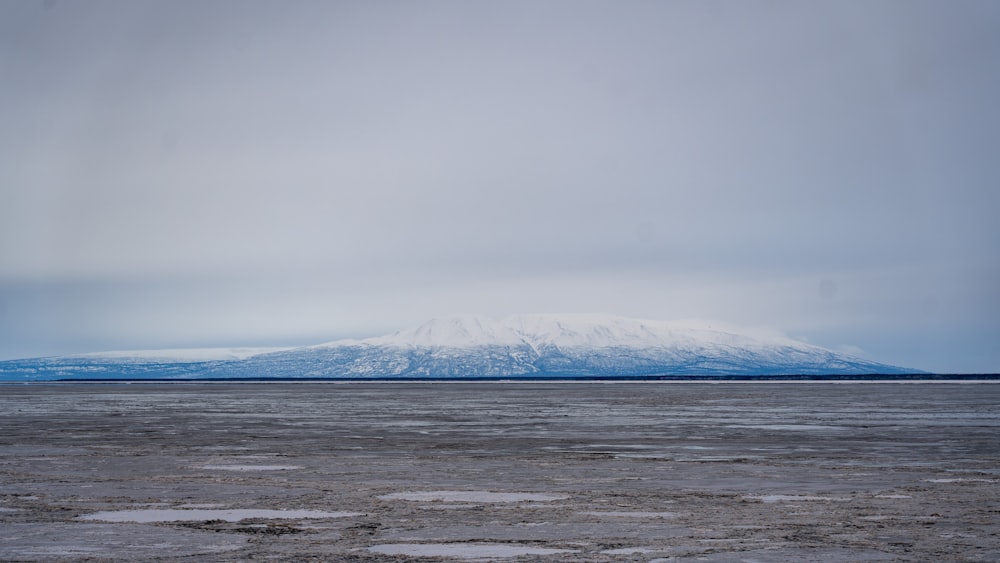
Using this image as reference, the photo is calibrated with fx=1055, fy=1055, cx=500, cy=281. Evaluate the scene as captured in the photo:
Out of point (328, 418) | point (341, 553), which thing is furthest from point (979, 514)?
point (328, 418)

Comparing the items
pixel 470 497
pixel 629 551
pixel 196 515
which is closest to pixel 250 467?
pixel 470 497

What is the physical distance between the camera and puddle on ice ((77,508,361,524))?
1423 cm

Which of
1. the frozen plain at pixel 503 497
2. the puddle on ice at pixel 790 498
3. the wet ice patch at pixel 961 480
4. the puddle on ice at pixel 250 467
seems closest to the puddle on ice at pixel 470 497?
the frozen plain at pixel 503 497

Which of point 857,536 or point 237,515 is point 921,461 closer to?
point 857,536

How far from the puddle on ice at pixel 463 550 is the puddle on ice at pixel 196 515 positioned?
2.74 metres

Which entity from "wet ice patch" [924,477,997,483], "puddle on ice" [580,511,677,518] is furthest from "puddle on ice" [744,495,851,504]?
"wet ice patch" [924,477,997,483]

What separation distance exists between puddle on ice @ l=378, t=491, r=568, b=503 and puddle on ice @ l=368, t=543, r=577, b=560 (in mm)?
4125

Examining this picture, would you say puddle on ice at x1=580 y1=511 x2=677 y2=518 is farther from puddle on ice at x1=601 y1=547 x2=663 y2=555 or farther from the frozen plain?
puddle on ice at x1=601 y1=547 x2=663 y2=555

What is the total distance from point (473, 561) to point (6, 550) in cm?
519

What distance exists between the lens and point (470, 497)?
16672mm

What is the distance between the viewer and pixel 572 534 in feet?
42.0

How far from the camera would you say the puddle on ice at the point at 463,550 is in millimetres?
11438

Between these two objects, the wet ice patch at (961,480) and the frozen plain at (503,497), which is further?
the wet ice patch at (961,480)

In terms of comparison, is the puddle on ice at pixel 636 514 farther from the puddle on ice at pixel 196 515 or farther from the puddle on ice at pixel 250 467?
the puddle on ice at pixel 250 467
